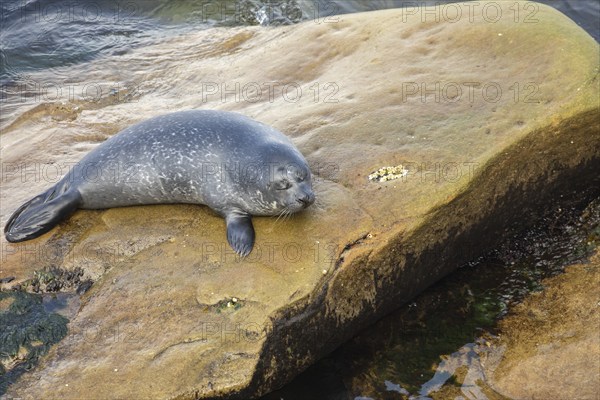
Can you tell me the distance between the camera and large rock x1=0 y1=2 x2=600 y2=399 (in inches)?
159

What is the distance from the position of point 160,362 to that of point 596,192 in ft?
11.6

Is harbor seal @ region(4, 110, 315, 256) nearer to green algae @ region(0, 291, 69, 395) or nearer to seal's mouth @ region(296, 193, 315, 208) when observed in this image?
seal's mouth @ region(296, 193, 315, 208)

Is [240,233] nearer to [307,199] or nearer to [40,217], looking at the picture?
[307,199]

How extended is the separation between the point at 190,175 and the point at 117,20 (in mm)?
6021

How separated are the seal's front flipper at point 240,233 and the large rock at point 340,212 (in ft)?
0.20

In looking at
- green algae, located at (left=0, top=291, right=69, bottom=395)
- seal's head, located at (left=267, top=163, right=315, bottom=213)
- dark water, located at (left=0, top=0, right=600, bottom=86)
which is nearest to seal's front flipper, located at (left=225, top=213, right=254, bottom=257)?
seal's head, located at (left=267, top=163, right=315, bottom=213)

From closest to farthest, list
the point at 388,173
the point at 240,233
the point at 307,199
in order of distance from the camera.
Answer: the point at 307,199 < the point at 240,233 < the point at 388,173

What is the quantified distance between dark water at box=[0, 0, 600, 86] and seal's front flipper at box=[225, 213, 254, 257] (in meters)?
5.06

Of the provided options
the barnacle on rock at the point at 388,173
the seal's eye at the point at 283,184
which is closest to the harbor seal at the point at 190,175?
the seal's eye at the point at 283,184

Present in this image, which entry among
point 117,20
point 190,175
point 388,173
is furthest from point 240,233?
point 117,20

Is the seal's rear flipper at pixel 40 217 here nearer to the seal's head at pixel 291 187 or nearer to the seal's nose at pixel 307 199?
the seal's head at pixel 291 187

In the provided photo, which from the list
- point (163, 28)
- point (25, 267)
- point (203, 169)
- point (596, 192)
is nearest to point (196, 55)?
point (163, 28)

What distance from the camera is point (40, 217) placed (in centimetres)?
491

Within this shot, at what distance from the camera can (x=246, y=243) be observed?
175 inches
